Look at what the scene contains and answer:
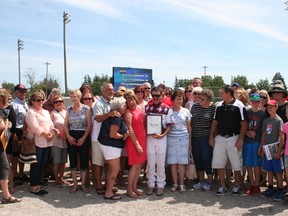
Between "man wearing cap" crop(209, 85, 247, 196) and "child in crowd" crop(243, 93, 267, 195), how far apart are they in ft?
0.41

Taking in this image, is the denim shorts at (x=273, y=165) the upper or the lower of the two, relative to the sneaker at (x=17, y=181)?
upper

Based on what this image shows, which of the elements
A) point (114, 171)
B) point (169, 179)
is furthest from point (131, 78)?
point (114, 171)

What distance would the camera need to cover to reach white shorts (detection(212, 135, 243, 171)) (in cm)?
596

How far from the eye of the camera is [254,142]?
5969mm

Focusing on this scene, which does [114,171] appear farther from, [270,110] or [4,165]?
[270,110]

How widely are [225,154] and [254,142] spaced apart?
554mm

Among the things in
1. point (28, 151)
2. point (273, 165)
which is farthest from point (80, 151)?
point (273, 165)

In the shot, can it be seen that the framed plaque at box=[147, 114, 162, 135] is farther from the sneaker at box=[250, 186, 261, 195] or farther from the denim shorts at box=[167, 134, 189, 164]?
the sneaker at box=[250, 186, 261, 195]

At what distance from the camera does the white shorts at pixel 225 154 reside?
596cm

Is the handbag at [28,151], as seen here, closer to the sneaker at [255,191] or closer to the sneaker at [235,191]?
the sneaker at [235,191]

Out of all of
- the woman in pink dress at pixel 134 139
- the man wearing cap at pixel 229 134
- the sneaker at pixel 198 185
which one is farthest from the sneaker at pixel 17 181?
the man wearing cap at pixel 229 134

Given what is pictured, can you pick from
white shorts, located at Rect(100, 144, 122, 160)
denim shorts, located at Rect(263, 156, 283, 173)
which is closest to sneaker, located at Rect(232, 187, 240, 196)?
→ denim shorts, located at Rect(263, 156, 283, 173)

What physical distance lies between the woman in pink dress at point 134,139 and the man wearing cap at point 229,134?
1.32m

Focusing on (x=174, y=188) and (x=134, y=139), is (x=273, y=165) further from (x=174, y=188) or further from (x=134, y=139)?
(x=134, y=139)
